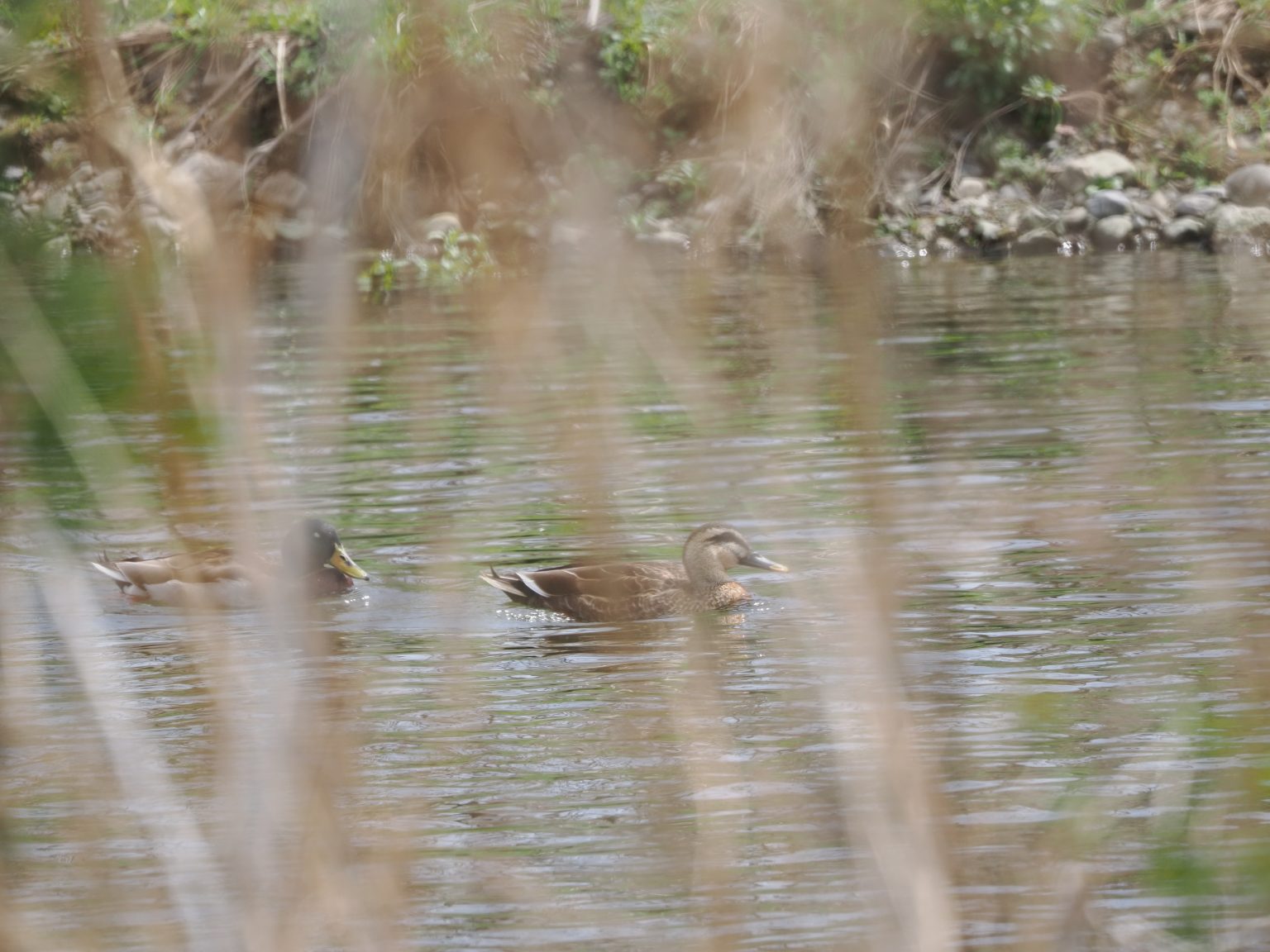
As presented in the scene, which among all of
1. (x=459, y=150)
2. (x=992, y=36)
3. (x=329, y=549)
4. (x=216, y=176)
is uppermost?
(x=459, y=150)

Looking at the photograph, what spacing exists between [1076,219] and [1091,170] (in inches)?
22.4

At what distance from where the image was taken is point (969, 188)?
2288cm

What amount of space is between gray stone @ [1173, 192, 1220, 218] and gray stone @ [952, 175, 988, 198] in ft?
6.91

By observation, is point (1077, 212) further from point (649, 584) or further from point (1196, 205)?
point (649, 584)

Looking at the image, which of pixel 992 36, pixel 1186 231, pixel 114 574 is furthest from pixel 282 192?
pixel 1186 231

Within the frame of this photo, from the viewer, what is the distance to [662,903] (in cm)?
482

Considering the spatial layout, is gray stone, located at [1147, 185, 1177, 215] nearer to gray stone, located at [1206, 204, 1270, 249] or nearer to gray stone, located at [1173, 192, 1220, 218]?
gray stone, located at [1173, 192, 1220, 218]

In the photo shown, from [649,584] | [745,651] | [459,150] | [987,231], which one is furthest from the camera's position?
[987,231]

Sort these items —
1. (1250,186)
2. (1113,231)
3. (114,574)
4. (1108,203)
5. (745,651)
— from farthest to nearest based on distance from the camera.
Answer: (1108,203) < (1113,231) < (1250,186) < (114,574) < (745,651)

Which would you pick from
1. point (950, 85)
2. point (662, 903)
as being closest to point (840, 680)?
point (662, 903)

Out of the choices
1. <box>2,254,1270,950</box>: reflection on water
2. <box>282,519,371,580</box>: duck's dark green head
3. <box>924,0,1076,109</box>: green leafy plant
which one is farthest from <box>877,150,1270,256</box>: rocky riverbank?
<box>282,519,371,580</box>: duck's dark green head

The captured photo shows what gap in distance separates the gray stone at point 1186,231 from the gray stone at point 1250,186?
489mm

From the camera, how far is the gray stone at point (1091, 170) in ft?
74.4

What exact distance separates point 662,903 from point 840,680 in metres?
2.23
